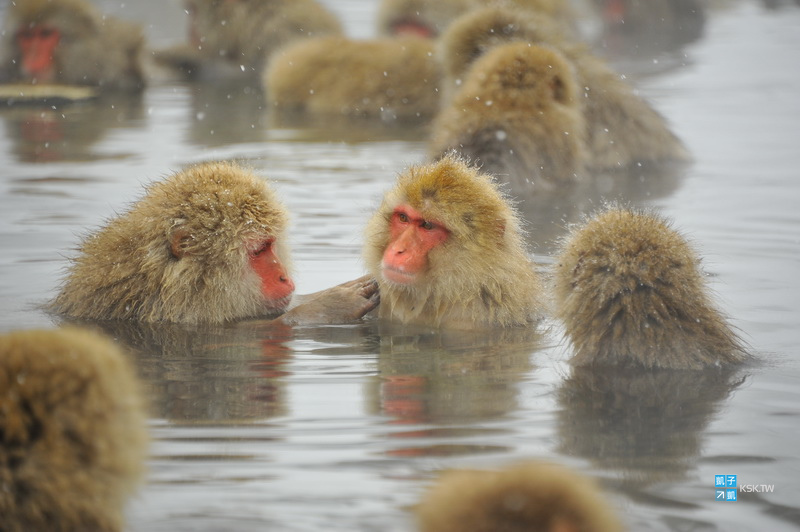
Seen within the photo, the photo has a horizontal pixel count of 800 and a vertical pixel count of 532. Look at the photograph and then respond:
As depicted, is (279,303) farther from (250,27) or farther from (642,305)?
(250,27)

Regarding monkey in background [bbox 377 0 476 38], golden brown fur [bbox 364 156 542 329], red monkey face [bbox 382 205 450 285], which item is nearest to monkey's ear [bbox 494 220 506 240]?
golden brown fur [bbox 364 156 542 329]

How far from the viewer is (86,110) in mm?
11391

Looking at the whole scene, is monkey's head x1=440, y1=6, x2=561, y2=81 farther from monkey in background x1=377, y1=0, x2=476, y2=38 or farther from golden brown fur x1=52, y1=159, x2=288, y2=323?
monkey in background x1=377, y1=0, x2=476, y2=38

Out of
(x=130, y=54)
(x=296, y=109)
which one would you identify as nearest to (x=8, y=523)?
(x=296, y=109)

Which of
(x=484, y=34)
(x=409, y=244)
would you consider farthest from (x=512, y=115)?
(x=409, y=244)

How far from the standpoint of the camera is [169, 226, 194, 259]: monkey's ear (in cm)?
516

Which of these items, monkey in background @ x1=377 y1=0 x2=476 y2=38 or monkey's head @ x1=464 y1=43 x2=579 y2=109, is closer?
monkey's head @ x1=464 y1=43 x2=579 y2=109

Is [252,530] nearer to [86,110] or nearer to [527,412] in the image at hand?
[527,412]

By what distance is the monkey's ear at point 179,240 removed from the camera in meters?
5.16

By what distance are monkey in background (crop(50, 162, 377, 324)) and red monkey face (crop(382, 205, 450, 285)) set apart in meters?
A: 0.25

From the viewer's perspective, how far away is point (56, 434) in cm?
253

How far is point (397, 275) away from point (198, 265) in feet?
2.66

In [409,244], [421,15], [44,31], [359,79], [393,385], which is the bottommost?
[393,385]

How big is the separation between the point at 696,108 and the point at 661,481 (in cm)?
867
